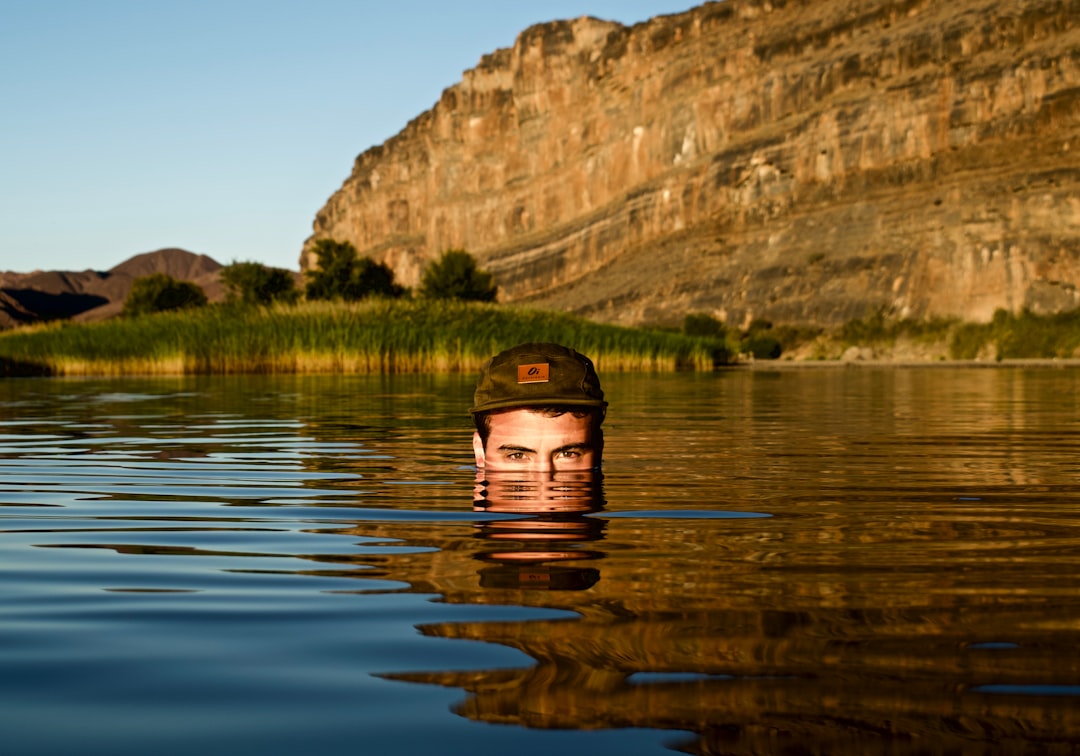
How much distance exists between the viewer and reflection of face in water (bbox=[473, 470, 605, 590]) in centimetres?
455

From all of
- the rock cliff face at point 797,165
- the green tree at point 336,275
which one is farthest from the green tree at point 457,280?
the rock cliff face at point 797,165

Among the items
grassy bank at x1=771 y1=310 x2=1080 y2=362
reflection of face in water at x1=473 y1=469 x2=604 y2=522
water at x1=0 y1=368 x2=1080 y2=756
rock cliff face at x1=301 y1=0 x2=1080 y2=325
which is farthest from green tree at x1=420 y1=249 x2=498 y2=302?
reflection of face in water at x1=473 y1=469 x2=604 y2=522

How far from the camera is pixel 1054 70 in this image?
82.9 metres

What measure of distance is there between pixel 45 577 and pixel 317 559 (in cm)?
105

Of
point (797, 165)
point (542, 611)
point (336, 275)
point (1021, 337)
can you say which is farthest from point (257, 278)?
point (542, 611)

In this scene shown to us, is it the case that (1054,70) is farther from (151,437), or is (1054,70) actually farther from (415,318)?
(151,437)

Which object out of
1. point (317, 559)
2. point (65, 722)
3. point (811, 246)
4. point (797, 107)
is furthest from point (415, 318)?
point (797, 107)

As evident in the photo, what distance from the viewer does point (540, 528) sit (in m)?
5.84

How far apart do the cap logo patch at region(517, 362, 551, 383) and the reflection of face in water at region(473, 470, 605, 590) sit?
2.14 feet

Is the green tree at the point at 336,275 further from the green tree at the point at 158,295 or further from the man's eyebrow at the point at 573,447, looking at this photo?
the man's eyebrow at the point at 573,447

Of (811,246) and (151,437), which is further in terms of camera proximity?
(811,246)

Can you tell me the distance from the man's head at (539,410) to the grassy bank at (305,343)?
24.3 meters

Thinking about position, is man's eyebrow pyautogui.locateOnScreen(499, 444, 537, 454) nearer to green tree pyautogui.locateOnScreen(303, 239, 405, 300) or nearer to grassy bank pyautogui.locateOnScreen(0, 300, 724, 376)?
grassy bank pyautogui.locateOnScreen(0, 300, 724, 376)

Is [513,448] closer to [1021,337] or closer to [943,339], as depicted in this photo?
[1021,337]
